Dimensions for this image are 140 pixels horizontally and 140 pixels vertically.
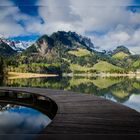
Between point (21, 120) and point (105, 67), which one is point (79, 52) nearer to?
point (105, 67)

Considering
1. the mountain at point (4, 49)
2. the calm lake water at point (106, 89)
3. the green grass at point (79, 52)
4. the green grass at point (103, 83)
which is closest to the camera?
the calm lake water at point (106, 89)

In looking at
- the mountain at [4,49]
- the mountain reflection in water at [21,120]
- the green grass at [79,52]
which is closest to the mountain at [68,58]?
the green grass at [79,52]

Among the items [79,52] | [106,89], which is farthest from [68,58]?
[106,89]

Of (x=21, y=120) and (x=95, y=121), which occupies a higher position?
(x=95, y=121)

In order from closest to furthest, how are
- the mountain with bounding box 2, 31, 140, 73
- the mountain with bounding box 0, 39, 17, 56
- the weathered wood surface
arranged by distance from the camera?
the weathered wood surface → the mountain with bounding box 2, 31, 140, 73 → the mountain with bounding box 0, 39, 17, 56

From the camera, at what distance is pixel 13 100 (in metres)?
10.5

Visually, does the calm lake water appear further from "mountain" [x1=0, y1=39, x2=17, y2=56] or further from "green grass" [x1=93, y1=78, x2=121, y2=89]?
"mountain" [x1=0, y1=39, x2=17, y2=56]

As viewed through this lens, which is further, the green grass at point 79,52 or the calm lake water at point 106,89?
the green grass at point 79,52

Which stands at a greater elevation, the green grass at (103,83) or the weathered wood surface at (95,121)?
the green grass at (103,83)

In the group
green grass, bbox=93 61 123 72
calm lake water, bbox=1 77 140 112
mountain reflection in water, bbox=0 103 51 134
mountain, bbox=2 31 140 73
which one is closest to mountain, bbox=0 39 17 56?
mountain, bbox=2 31 140 73

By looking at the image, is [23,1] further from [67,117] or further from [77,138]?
[67,117]

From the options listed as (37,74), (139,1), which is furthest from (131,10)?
(37,74)

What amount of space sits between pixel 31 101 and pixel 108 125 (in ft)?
19.4

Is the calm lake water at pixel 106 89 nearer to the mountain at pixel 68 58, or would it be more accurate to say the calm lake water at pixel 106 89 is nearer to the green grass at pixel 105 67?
the mountain at pixel 68 58
